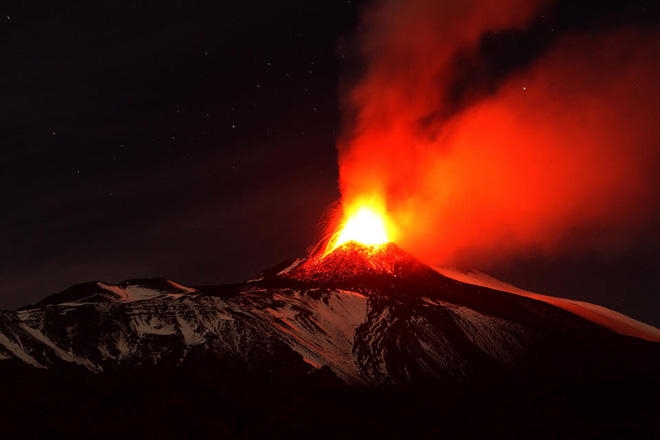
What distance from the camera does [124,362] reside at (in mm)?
139000

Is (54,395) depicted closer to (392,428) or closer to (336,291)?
(392,428)

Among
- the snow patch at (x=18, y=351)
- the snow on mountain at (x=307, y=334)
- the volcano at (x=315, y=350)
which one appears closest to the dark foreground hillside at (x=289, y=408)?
the volcano at (x=315, y=350)

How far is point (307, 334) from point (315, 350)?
8.83 meters

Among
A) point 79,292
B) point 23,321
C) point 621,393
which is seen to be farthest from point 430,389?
point 79,292

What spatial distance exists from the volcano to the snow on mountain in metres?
0.38

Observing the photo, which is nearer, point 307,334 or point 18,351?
point 18,351

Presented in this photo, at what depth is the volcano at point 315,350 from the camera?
402 ft

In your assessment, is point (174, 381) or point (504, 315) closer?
point (174, 381)

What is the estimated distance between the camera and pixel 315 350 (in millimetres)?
156000

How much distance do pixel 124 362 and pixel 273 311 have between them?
3912cm

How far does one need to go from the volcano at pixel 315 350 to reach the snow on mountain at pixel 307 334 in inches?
15.1

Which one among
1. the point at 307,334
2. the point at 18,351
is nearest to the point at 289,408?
the point at 18,351

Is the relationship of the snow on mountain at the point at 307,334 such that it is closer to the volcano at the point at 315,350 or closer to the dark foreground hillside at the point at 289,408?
the volcano at the point at 315,350

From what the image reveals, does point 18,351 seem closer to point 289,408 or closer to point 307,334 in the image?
point 289,408
